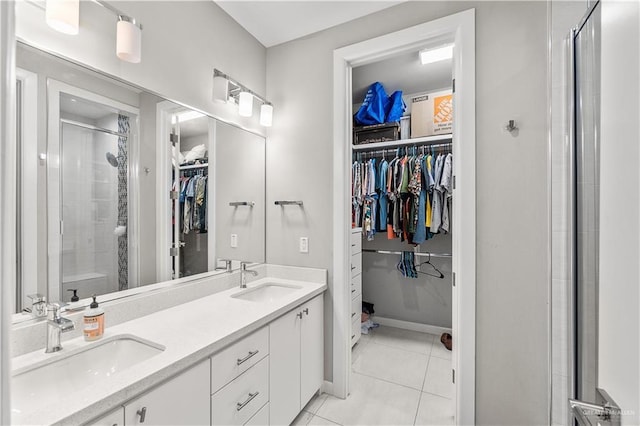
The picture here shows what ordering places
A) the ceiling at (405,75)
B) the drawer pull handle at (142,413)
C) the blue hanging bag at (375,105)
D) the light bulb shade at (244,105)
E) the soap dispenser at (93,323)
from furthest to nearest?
the blue hanging bag at (375,105), the ceiling at (405,75), the light bulb shade at (244,105), the soap dispenser at (93,323), the drawer pull handle at (142,413)

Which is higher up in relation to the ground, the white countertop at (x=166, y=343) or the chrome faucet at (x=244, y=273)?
the chrome faucet at (x=244, y=273)

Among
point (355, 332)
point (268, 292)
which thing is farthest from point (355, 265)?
point (268, 292)

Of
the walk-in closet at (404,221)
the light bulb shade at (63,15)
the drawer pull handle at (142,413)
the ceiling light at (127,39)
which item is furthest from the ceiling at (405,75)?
the drawer pull handle at (142,413)

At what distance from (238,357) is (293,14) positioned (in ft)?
7.05

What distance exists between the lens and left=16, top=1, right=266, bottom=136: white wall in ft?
3.85

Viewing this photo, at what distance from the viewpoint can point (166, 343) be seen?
3.66 feet

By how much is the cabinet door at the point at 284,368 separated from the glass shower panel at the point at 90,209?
0.84 metres

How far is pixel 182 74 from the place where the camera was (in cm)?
168

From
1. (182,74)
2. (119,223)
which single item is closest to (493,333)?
(119,223)

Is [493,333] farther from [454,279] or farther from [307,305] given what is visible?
[307,305]

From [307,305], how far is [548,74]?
184 centimetres

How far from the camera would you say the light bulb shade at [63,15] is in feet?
3.48

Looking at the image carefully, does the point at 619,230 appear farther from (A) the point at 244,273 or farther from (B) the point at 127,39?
(A) the point at 244,273

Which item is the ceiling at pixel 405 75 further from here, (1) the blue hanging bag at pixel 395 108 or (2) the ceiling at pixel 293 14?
(2) the ceiling at pixel 293 14
